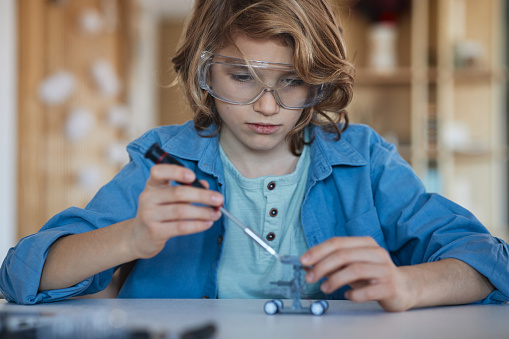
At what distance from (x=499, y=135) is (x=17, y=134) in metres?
3.14

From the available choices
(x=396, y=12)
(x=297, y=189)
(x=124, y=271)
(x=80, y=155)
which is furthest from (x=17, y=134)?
(x=396, y=12)

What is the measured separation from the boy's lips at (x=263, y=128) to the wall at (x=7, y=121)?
2129 mm

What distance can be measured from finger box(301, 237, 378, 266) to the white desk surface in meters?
0.09

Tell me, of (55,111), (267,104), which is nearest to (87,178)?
(55,111)

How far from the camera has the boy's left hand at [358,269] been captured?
93cm

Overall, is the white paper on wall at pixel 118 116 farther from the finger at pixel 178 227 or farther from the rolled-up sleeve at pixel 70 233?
the finger at pixel 178 227

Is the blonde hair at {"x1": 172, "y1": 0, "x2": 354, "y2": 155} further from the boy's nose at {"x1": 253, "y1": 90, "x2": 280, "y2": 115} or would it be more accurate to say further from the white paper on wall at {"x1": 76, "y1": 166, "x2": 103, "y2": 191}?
the white paper on wall at {"x1": 76, "y1": 166, "x2": 103, "y2": 191}

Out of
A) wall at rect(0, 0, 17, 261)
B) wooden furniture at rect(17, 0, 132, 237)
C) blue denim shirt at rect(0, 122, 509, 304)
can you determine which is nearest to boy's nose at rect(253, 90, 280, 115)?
blue denim shirt at rect(0, 122, 509, 304)

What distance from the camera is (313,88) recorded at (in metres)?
1.30

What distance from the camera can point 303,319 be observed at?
0.91 m

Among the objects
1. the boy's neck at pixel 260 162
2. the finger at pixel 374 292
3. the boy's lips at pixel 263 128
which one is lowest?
the finger at pixel 374 292

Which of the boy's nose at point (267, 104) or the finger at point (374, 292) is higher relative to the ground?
the boy's nose at point (267, 104)

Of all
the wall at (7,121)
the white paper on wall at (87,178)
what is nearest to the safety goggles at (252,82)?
the wall at (7,121)

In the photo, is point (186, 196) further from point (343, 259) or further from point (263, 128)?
point (263, 128)
